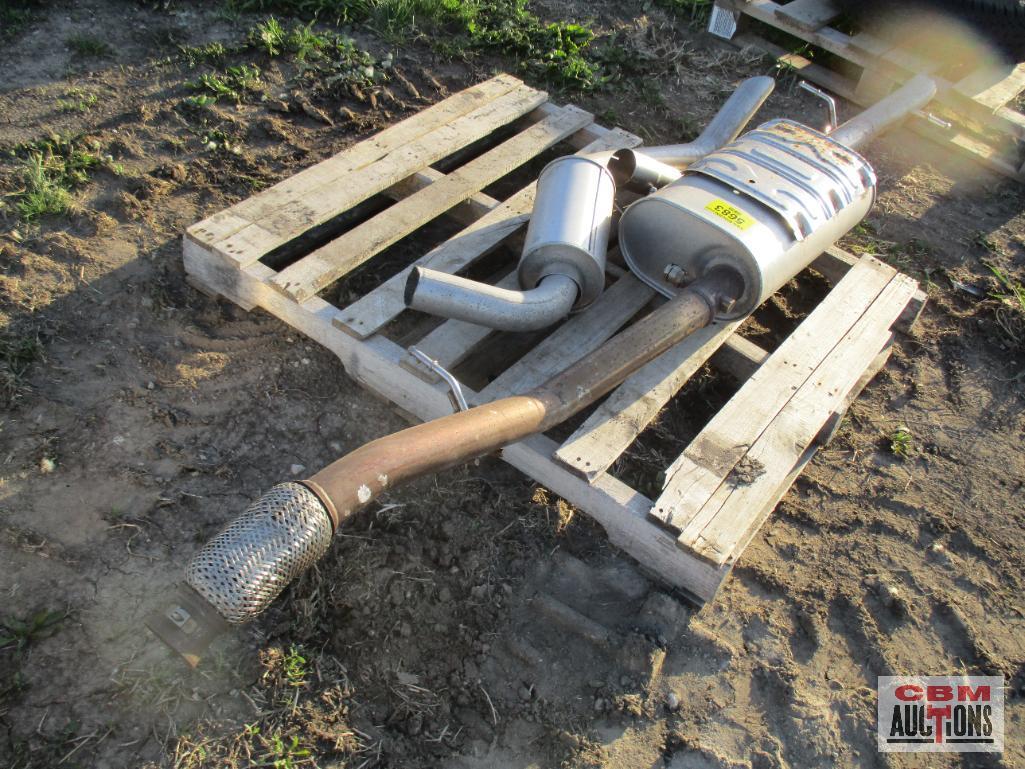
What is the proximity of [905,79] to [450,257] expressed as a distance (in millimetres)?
2845

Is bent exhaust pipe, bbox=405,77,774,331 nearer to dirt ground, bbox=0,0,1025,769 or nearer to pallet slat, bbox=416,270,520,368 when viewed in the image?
pallet slat, bbox=416,270,520,368

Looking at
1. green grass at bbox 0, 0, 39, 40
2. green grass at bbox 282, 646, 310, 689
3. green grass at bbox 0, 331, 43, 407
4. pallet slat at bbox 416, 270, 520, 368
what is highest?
green grass at bbox 0, 0, 39, 40

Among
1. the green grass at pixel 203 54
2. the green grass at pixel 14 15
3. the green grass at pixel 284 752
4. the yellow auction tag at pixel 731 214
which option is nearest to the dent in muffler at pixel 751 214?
the yellow auction tag at pixel 731 214

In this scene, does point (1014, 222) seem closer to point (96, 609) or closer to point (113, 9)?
point (96, 609)

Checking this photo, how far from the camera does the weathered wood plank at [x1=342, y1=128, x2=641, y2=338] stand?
8.44 ft

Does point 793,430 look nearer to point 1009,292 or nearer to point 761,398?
point 761,398

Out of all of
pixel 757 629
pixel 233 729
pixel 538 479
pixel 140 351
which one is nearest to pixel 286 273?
pixel 140 351

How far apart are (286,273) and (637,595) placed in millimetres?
1498

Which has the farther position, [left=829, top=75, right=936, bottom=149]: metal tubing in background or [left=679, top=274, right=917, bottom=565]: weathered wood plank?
[left=829, top=75, right=936, bottom=149]: metal tubing in background

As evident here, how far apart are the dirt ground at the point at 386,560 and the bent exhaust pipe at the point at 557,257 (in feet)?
1.62

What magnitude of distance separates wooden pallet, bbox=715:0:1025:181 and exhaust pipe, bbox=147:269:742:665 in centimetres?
302

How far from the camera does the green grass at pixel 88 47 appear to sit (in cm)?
368

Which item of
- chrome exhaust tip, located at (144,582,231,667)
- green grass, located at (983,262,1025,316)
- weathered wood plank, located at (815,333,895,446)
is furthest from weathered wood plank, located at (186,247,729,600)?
green grass, located at (983,262,1025,316)

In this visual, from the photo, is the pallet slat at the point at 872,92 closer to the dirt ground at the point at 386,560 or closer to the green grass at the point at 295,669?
the dirt ground at the point at 386,560
